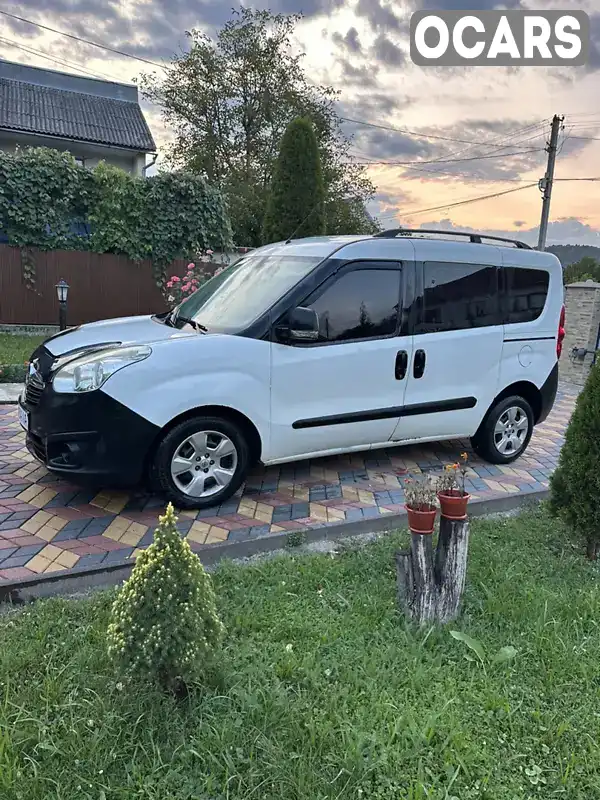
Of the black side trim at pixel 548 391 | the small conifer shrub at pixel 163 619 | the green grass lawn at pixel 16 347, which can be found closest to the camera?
the small conifer shrub at pixel 163 619

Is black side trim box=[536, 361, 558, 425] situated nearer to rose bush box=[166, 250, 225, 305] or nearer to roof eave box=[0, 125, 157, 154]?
rose bush box=[166, 250, 225, 305]

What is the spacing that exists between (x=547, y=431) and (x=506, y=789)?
17.1 ft

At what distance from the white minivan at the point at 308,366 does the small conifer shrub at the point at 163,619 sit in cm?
159

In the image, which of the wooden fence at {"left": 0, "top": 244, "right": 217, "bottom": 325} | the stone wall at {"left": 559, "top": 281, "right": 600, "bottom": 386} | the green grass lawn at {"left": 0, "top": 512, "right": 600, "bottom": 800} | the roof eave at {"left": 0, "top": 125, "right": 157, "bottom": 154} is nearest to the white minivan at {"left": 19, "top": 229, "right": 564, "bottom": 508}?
the green grass lawn at {"left": 0, "top": 512, "right": 600, "bottom": 800}

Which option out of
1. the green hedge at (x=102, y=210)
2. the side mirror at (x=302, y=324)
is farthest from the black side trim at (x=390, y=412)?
the green hedge at (x=102, y=210)

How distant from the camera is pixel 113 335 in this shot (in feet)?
13.2

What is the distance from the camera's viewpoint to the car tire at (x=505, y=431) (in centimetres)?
493

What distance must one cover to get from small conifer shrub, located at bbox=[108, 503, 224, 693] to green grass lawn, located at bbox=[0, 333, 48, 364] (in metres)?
7.02

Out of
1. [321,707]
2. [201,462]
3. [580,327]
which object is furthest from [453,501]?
[580,327]

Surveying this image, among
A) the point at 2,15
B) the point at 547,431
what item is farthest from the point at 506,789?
the point at 2,15

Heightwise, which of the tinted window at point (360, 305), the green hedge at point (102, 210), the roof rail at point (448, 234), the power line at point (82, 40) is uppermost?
the power line at point (82, 40)

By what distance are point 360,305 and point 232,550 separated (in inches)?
77.9

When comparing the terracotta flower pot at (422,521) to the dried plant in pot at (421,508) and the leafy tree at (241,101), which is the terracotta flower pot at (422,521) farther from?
the leafy tree at (241,101)

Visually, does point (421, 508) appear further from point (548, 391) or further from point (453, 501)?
point (548, 391)
